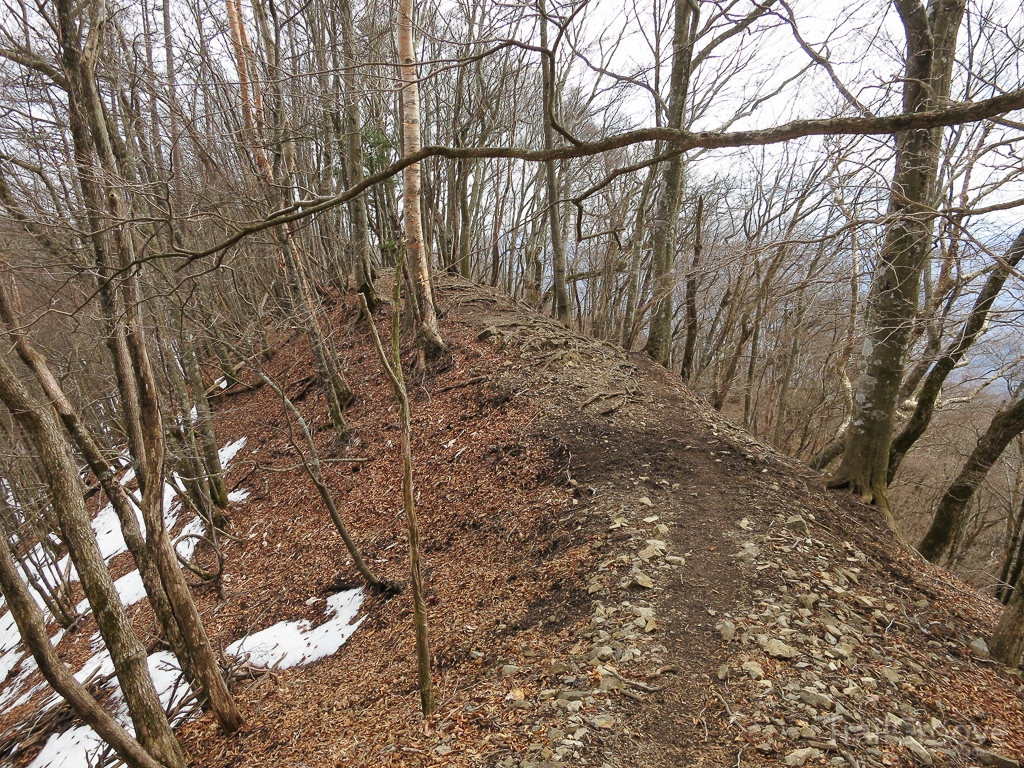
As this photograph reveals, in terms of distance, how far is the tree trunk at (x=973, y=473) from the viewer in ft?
18.8

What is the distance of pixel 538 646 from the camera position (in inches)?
140

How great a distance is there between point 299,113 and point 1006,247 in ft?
31.2

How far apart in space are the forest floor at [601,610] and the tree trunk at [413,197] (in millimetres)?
1178

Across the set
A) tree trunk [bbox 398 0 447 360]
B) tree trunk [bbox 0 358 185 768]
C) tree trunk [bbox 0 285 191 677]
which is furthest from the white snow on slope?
tree trunk [bbox 398 0 447 360]

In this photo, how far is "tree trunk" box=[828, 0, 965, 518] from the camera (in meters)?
3.89

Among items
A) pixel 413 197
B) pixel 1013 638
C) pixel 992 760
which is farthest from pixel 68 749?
pixel 1013 638

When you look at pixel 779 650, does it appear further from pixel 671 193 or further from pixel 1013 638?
pixel 671 193

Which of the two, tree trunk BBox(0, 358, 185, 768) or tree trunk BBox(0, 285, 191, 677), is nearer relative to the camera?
tree trunk BBox(0, 358, 185, 768)

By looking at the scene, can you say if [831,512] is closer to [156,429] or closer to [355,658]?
[355,658]

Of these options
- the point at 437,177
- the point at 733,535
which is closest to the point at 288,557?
the point at 733,535

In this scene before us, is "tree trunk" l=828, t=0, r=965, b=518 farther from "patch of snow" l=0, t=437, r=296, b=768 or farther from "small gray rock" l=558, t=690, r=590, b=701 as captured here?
"patch of snow" l=0, t=437, r=296, b=768

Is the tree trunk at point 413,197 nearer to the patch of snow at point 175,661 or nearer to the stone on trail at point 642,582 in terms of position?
the patch of snow at point 175,661

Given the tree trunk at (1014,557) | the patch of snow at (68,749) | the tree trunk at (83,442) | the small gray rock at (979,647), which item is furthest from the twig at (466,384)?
the tree trunk at (1014,557)

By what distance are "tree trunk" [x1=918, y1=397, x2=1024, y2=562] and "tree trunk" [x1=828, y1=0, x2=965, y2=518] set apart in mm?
2384
